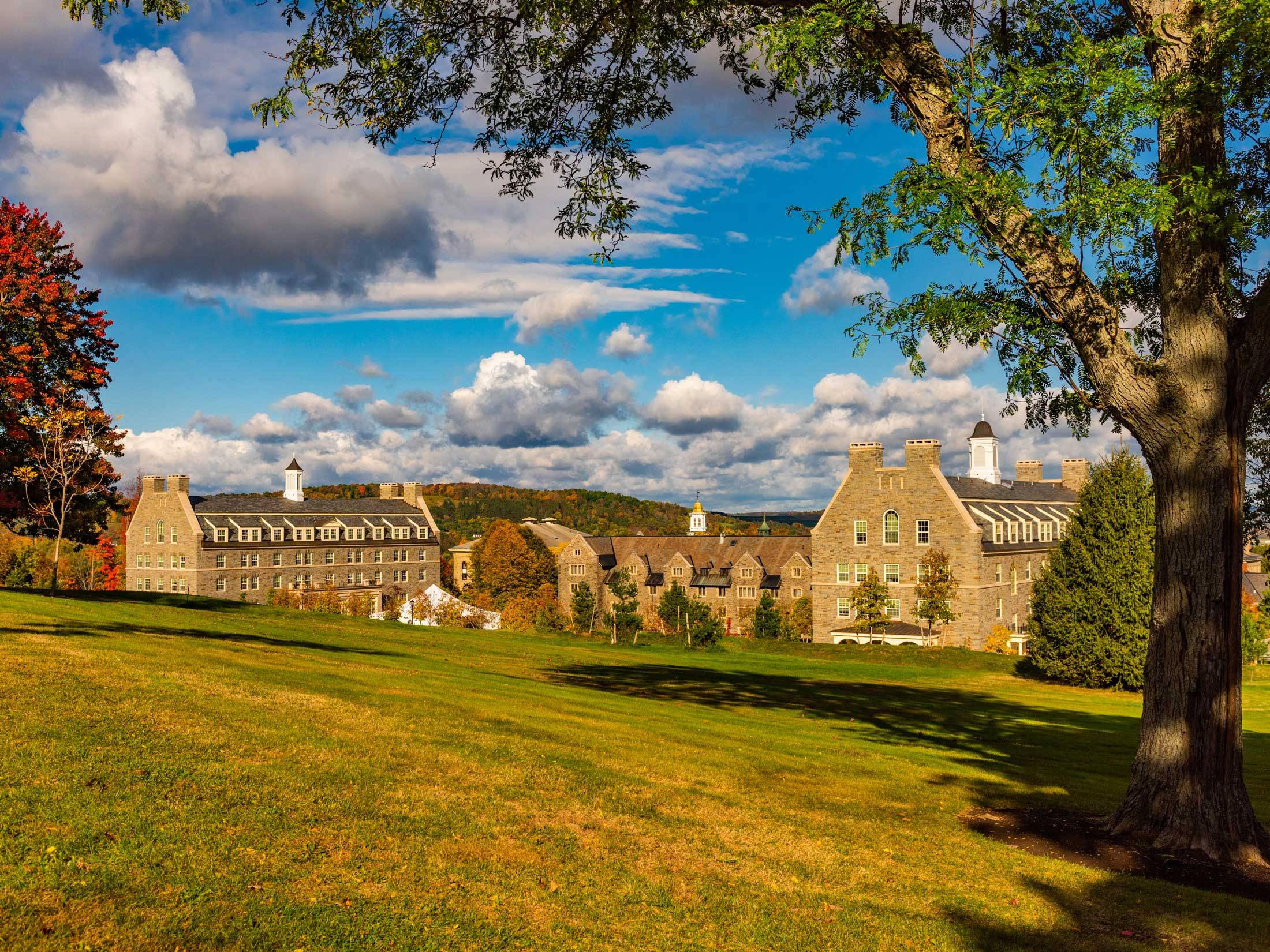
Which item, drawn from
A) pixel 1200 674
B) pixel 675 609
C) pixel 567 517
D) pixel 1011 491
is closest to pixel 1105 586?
pixel 1200 674

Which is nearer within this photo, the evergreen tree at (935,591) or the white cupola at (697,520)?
the evergreen tree at (935,591)

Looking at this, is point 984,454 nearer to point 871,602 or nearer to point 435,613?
point 871,602

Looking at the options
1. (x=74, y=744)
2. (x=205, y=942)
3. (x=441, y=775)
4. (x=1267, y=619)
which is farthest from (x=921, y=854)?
(x=1267, y=619)

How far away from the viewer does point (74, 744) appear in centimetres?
879

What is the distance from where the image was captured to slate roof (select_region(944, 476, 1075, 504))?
228ft

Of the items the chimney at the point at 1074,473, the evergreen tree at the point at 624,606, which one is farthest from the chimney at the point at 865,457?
the chimney at the point at 1074,473

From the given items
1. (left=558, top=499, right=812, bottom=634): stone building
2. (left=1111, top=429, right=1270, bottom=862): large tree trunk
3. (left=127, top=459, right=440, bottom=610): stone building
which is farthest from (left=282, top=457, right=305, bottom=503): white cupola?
(left=1111, top=429, right=1270, bottom=862): large tree trunk

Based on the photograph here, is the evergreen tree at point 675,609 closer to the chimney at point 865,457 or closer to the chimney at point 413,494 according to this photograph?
the chimney at point 865,457

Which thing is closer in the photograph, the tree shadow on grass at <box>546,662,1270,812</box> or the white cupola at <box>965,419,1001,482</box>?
the tree shadow on grass at <box>546,662,1270,812</box>

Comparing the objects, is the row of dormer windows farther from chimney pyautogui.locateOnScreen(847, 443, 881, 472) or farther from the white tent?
chimney pyautogui.locateOnScreen(847, 443, 881, 472)

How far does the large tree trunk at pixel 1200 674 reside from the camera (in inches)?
384

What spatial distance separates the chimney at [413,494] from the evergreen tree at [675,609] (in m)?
38.9

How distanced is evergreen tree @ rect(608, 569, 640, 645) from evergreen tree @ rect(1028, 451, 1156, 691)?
28.8 metres

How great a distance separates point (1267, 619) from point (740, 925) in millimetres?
80404
